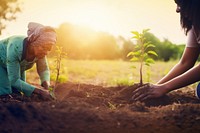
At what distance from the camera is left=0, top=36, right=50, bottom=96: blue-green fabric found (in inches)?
160

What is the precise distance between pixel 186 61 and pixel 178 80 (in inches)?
25.5

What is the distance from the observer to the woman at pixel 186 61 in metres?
3.28

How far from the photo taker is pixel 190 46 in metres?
3.95

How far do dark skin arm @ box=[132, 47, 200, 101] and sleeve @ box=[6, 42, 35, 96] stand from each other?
1044 millimetres

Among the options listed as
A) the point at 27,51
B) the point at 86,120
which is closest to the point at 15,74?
the point at 27,51

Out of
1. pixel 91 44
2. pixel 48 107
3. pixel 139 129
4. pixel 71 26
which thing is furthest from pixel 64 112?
pixel 91 44

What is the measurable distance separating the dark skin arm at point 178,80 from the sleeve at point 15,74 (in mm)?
1044

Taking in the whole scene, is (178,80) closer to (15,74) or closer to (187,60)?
(187,60)

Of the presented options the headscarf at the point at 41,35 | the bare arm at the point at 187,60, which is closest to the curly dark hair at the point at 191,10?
the bare arm at the point at 187,60

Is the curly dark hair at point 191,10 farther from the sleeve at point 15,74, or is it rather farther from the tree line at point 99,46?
the tree line at point 99,46

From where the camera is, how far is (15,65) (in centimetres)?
413

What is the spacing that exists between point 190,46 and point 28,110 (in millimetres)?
2011

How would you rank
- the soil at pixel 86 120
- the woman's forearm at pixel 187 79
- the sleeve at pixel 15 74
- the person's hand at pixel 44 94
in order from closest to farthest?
the soil at pixel 86 120 < the woman's forearm at pixel 187 79 < the person's hand at pixel 44 94 < the sleeve at pixel 15 74

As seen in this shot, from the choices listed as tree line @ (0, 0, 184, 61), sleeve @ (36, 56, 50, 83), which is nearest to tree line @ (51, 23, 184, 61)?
tree line @ (0, 0, 184, 61)
